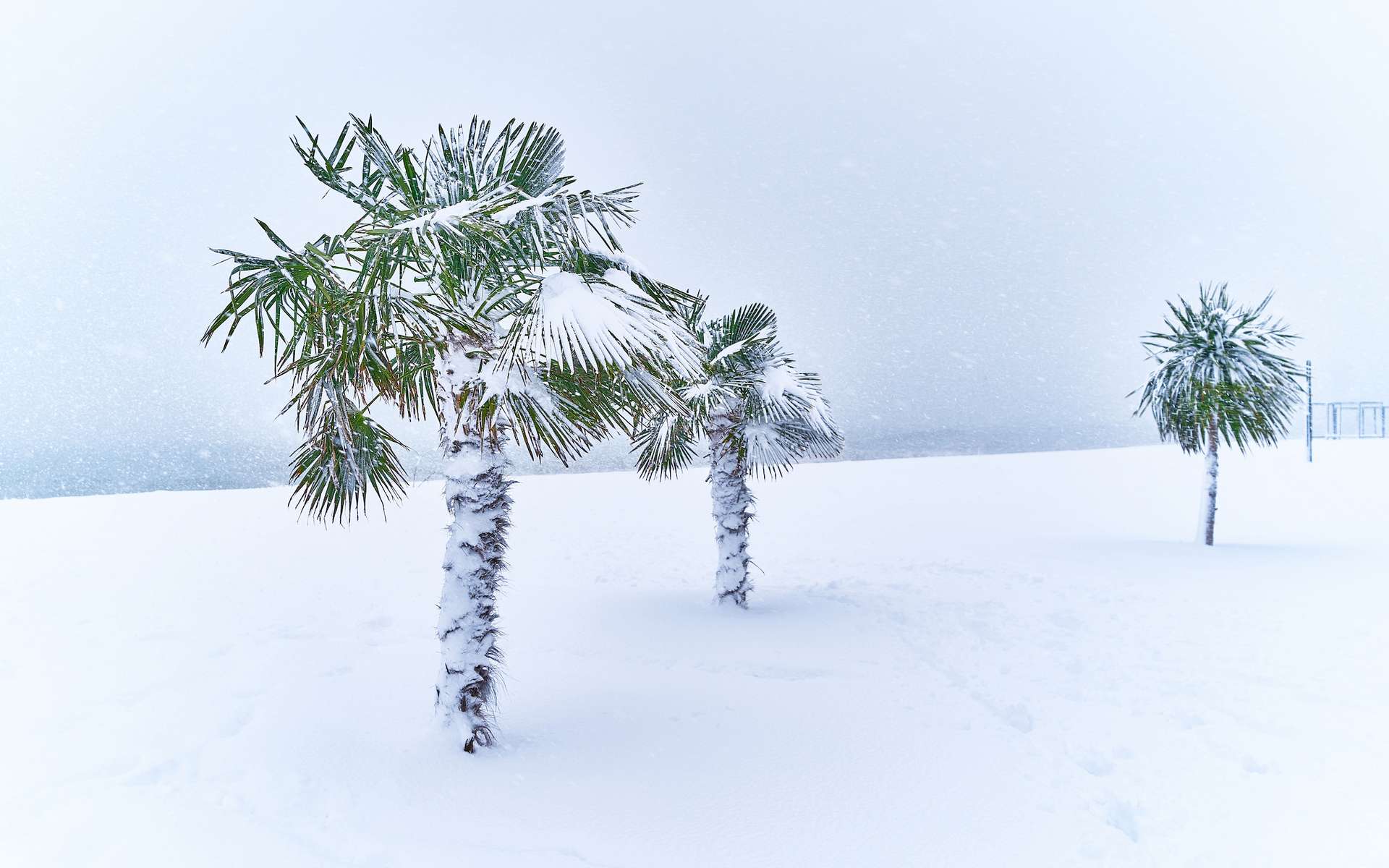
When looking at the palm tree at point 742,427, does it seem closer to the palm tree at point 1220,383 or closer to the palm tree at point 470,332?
the palm tree at point 470,332

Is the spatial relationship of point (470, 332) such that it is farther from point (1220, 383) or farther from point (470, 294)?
point (1220, 383)

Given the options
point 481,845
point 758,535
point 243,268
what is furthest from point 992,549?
point 243,268

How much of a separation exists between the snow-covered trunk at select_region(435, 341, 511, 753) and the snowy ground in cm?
33

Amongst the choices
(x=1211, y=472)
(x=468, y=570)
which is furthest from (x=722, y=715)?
(x=1211, y=472)

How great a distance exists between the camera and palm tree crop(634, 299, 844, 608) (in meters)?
10.6

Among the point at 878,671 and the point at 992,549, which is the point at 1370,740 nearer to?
the point at 878,671

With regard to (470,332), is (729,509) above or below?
below

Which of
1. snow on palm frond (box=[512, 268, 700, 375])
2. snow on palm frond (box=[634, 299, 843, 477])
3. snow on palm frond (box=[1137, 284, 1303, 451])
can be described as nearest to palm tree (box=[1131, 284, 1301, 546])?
snow on palm frond (box=[1137, 284, 1303, 451])

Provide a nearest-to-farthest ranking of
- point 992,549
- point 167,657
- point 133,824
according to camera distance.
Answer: point 133,824 < point 167,657 < point 992,549

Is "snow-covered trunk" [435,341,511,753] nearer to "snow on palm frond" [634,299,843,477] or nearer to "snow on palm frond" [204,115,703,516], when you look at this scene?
"snow on palm frond" [204,115,703,516]

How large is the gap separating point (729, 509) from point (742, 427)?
1.27 m

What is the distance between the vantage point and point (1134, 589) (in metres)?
11.5

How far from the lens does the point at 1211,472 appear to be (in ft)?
50.9

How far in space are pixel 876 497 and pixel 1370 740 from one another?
73.4 feet
